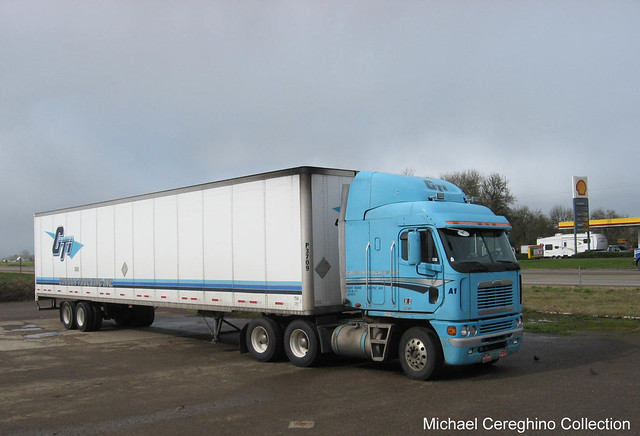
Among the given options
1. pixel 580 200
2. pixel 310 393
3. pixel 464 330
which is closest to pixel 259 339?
pixel 310 393

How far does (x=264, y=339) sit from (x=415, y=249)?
4219mm

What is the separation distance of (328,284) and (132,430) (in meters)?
4.91

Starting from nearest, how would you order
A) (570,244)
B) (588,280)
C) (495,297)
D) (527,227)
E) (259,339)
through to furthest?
(495,297) → (259,339) → (588,280) → (570,244) → (527,227)

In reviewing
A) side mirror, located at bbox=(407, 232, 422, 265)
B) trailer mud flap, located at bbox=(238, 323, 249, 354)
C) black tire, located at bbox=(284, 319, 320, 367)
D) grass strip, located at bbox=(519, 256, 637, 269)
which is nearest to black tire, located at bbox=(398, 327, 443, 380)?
side mirror, located at bbox=(407, 232, 422, 265)

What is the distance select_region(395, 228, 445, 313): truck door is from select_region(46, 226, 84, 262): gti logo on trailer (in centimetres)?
1215

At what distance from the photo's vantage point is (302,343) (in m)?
11.2

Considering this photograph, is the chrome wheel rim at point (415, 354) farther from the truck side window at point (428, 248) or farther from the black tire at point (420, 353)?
the truck side window at point (428, 248)

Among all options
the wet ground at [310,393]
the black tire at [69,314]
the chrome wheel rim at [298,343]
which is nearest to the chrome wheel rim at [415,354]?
the wet ground at [310,393]

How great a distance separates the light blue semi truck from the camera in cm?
936

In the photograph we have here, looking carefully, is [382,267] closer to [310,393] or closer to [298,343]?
[298,343]

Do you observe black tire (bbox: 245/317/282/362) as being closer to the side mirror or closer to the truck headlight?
the side mirror

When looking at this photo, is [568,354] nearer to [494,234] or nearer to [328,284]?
[494,234]

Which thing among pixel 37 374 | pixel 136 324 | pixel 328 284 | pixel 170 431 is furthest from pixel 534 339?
pixel 136 324

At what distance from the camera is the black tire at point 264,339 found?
11.6 m
